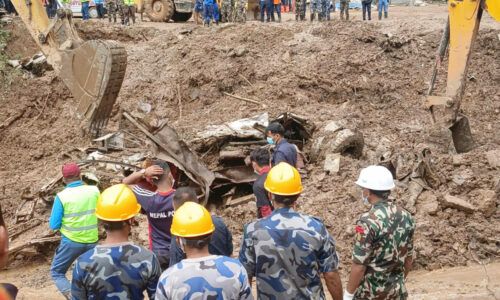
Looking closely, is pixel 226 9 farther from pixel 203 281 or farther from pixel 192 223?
pixel 203 281

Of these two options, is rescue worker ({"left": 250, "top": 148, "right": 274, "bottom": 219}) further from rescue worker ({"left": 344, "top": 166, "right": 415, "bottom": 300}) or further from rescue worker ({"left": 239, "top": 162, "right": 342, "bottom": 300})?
rescue worker ({"left": 239, "top": 162, "right": 342, "bottom": 300})

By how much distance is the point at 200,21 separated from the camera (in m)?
19.7

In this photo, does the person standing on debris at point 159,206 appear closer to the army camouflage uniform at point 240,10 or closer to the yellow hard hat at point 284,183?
the yellow hard hat at point 284,183

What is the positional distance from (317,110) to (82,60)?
4.44 meters

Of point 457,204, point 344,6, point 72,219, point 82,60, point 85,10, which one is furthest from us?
point 85,10

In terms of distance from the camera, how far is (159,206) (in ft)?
15.8

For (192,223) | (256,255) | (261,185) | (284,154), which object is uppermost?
(192,223)

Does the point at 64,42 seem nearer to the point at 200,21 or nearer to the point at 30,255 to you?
the point at 30,255

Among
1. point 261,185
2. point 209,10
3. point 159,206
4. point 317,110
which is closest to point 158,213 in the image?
point 159,206

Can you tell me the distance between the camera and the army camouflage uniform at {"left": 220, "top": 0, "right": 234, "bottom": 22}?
59.1 ft

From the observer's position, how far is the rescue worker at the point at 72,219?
5.51 m

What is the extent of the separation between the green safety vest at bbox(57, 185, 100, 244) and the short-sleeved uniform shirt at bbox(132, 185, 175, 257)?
0.80 metres

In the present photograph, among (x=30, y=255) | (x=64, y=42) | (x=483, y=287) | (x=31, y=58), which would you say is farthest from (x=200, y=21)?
(x=483, y=287)

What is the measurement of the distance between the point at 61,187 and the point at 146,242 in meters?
1.95
